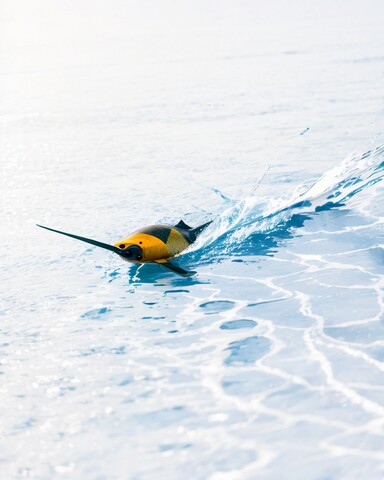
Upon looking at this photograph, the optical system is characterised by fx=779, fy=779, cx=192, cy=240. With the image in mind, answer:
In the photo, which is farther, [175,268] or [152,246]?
[152,246]

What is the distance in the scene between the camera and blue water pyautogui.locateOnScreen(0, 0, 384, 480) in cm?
539

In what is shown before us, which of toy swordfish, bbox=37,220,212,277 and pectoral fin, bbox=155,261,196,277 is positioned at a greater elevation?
toy swordfish, bbox=37,220,212,277

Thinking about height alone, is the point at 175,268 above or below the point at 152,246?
below

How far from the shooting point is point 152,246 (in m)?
8.37

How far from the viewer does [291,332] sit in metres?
6.98

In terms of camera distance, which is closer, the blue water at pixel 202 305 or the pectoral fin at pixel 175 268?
the blue water at pixel 202 305

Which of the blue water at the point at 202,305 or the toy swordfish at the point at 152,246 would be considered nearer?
the blue water at the point at 202,305

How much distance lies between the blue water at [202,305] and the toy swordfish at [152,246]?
220 mm

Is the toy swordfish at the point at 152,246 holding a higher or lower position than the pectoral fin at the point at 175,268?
higher

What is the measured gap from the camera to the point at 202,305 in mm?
7781

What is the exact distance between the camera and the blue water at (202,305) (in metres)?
5.39

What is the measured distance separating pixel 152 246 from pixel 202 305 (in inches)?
38.7

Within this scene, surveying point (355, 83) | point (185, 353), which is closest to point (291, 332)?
point (185, 353)

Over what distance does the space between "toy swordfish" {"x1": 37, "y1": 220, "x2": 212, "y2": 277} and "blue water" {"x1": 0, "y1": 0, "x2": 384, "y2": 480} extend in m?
0.22
